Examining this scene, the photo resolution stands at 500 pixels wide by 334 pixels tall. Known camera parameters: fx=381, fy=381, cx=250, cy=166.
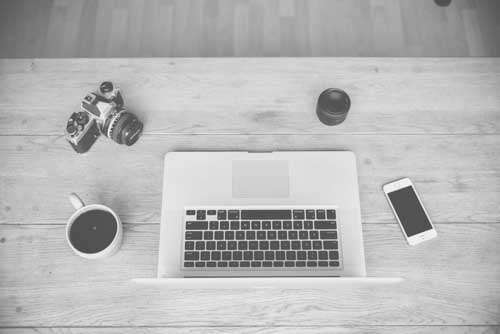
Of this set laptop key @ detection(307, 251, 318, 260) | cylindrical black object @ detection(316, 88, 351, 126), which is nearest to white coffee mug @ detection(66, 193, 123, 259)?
laptop key @ detection(307, 251, 318, 260)

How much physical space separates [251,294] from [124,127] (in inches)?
20.3

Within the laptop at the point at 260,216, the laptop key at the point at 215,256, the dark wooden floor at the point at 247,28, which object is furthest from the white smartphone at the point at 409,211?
the dark wooden floor at the point at 247,28

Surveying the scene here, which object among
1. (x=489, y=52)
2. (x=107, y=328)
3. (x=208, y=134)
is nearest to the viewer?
(x=107, y=328)

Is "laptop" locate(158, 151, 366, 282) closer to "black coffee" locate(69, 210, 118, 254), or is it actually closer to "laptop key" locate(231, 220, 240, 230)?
"laptop key" locate(231, 220, 240, 230)

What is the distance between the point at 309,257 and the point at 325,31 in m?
1.44

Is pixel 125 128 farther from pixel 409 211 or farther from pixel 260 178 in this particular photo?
pixel 409 211

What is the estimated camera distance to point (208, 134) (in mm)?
1057

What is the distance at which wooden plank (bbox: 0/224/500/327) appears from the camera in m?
0.88

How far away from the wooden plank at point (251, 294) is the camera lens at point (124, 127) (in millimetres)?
267

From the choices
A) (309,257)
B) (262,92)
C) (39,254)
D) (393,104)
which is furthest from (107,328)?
(393,104)

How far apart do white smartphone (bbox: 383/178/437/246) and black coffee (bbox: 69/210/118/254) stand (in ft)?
2.27

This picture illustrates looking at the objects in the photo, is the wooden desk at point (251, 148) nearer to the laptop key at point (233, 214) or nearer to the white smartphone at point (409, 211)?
the white smartphone at point (409, 211)

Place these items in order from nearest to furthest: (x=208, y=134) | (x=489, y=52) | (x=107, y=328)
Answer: (x=107, y=328) → (x=208, y=134) → (x=489, y=52)

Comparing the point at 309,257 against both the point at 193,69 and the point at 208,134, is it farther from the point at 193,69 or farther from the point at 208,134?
the point at 193,69
